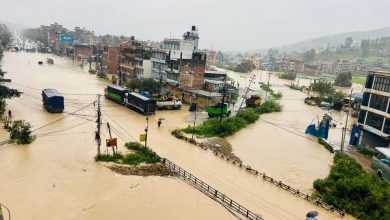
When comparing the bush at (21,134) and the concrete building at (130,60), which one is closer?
the bush at (21,134)

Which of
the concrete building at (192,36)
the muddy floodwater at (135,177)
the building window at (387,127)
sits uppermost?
the concrete building at (192,36)

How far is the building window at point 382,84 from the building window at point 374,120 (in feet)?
7.84

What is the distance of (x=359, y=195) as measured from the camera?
2025 centimetres

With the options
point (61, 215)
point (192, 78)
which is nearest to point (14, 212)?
point (61, 215)

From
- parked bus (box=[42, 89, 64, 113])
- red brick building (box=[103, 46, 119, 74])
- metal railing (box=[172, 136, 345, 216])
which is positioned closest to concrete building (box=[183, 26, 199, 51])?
red brick building (box=[103, 46, 119, 74])

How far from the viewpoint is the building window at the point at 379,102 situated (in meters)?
29.7

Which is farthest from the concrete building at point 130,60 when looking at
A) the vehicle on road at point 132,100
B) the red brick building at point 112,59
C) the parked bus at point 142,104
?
the parked bus at point 142,104

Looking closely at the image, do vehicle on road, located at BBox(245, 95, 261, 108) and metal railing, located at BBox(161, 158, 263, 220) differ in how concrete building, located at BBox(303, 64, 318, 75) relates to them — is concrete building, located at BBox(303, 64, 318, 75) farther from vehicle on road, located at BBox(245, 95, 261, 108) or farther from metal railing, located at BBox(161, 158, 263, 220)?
metal railing, located at BBox(161, 158, 263, 220)

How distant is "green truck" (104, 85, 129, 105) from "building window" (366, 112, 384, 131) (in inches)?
1114

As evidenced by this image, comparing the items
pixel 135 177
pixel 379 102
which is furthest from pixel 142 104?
pixel 379 102

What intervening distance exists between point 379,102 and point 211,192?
63.1 feet

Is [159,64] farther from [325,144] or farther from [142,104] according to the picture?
[325,144]

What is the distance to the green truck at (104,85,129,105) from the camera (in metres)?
43.9

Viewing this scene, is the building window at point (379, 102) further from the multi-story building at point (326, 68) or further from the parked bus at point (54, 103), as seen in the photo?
the multi-story building at point (326, 68)
